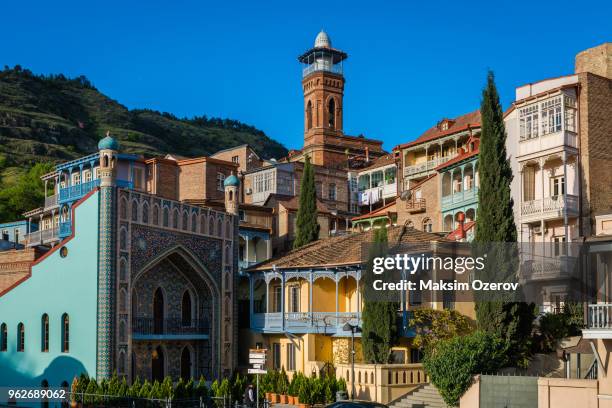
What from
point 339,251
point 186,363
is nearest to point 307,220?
point 339,251

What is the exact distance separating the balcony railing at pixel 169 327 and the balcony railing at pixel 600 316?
739 inches

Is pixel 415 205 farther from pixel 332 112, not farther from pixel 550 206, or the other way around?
pixel 332 112

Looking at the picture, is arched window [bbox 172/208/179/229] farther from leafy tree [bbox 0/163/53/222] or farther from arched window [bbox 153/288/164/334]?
leafy tree [bbox 0/163/53/222]

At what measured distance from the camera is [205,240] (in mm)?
40406

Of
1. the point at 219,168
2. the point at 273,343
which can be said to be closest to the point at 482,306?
the point at 273,343

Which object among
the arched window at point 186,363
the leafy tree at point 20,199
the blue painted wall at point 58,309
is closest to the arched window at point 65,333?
the blue painted wall at point 58,309

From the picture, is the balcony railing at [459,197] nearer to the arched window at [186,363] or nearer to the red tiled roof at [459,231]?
the red tiled roof at [459,231]

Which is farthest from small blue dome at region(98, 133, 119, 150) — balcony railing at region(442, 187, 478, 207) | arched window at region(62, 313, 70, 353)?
balcony railing at region(442, 187, 478, 207)

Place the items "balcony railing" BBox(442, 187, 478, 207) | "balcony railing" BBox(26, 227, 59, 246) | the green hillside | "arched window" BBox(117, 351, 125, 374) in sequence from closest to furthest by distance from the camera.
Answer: "arched window" BBox(117, 351, 125, 374)
"balcony railing" BBox(442, 187, 478, 207)
"balcony railing" BBox(26, 227, 59, 246)
the green hillside

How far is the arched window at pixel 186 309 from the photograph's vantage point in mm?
40531

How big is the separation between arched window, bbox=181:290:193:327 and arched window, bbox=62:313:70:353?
19.7ft

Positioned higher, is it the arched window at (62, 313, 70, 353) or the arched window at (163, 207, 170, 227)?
the arched window at (163, 207, 170, 227)

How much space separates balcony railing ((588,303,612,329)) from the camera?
1005 inches

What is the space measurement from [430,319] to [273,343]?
8924 mm
